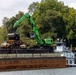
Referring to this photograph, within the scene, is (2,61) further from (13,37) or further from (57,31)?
(57,31)

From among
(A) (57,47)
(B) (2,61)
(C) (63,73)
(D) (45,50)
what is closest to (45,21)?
(A) (57,47)

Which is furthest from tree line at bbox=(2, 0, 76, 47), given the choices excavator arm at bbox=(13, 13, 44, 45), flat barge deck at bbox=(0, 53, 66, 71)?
flat barge deck at bbox=(0, 53, 66, 71)

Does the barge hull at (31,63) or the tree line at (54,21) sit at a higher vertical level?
the tree line at (54,21)

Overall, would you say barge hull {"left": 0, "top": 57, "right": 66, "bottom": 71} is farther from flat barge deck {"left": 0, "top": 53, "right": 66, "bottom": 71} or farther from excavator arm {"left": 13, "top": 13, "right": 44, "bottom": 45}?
excavator arm {"left": 13, "top": 13, "right": 44, "bottom": 45}

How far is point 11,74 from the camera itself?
72312mm

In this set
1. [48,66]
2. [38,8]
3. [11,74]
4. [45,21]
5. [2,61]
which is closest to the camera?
[11,74]

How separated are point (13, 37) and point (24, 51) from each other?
554cm

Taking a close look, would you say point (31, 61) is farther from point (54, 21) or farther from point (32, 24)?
point (54, 21)

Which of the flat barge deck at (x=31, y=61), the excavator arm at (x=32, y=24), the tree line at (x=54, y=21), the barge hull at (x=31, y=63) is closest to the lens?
the barge hull at (x=31, y=63)

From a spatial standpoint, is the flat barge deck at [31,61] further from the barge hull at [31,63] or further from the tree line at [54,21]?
the tree line at [54,21]

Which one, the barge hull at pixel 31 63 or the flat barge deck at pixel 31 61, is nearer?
the barge hull at pixel 31 63

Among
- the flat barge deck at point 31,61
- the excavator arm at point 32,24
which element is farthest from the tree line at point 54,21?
the flat barge deck at point 31,61

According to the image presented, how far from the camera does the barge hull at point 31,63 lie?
274 feet

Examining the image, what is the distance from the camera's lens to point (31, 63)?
86688 mm
